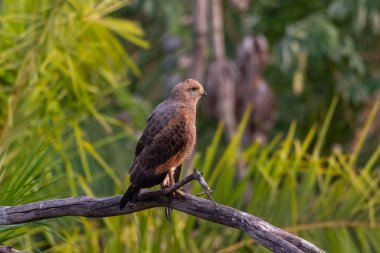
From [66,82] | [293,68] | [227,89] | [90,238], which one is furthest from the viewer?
[293,68]

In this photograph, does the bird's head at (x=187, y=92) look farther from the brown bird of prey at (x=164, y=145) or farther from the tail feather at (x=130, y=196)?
the tail feather at (x=130, y=196)

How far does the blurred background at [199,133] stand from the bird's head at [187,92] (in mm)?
612

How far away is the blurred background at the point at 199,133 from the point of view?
5.52 m

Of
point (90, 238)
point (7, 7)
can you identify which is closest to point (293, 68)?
point (7, 7)

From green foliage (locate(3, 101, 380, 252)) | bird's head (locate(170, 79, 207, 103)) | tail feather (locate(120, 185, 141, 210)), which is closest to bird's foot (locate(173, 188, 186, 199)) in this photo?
tail feather (locate(120, 185, 141, 210))

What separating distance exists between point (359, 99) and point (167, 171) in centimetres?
632

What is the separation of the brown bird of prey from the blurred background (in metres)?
0.37

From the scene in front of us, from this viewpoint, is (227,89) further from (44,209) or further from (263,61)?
(44,209)

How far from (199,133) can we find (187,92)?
20.5 feet

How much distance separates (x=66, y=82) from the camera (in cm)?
659

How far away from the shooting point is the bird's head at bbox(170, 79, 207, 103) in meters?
4.76

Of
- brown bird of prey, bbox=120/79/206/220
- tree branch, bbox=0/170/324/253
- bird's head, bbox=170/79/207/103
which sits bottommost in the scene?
tree branch, bbox=0/170/324/253

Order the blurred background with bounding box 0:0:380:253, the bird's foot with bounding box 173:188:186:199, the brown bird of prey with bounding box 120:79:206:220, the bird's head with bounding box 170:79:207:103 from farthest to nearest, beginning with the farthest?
the blurred background with bounding box 0:0:380:253, the bird's head with bounding box 170:79:207:103, the brown bird of prey with bounding box 120:79:206:220, the bird's foot with bounding box 173:188:186:199

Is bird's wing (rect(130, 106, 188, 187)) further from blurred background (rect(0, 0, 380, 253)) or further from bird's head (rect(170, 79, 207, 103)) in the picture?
blurred background (rect(0, 0, 380, 253))
